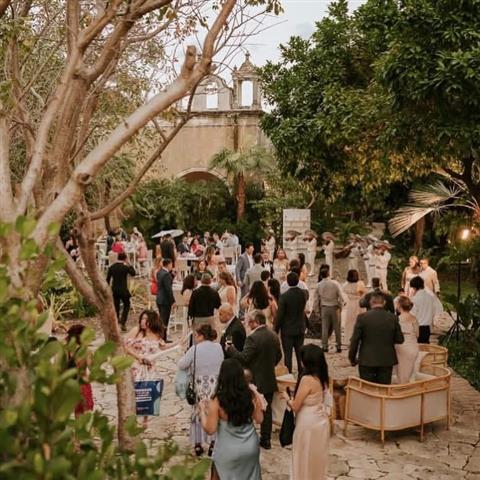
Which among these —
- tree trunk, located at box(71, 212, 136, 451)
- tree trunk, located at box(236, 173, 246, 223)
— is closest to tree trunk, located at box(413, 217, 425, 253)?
tree trunk, located at box(236, 173, 246, 223)

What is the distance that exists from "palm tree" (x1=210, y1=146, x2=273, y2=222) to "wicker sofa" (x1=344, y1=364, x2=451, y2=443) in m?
21.6

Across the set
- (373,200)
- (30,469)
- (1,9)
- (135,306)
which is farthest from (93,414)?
(373,200)

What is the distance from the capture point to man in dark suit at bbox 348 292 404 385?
7453 mm

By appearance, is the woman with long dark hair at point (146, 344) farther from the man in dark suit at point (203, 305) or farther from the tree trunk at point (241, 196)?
the tree trunk at point (241, 196)

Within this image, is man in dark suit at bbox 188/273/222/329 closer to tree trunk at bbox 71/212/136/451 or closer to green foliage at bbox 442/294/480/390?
tree trunk at bbox 71/212/136/451

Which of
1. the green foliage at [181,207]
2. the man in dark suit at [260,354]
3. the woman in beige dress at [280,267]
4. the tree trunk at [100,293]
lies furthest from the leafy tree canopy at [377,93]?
the green foliage at [181,207]

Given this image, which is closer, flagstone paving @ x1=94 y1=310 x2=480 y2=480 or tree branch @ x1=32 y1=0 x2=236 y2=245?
tree branch @ x1=32 y1=0 x2=236 y2=245

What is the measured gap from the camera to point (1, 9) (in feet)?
15.3

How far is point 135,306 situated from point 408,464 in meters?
9.56

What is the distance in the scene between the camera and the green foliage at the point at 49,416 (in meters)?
1.83

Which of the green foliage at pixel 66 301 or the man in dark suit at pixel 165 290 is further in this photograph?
the green foliage at pixel 66 301

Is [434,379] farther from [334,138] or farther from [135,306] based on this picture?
[135,306]

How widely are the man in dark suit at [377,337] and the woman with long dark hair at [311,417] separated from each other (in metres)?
1.93

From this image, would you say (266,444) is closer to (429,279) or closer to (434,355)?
(434,355)
